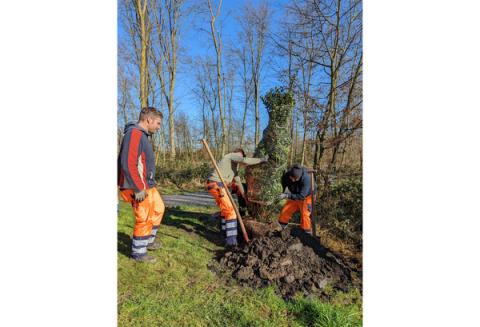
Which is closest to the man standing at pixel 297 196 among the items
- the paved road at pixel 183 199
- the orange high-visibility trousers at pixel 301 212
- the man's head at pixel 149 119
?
the orange high-visibility trousers at pixel 301 212

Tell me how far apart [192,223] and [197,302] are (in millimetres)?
1868

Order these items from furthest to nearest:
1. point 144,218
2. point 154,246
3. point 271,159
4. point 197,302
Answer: point 271,159 → point 154,246 → point 144,218 → point 197,302

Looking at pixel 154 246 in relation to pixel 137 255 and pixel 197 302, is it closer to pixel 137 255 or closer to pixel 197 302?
pixel 137 255

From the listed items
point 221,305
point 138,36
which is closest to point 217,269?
point 221,305

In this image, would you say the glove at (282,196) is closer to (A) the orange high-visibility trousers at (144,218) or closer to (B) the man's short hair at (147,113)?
(A) the orange high-visibility trousers at (144,218)

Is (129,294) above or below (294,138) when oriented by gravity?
below

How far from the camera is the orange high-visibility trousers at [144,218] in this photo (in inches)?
87.1

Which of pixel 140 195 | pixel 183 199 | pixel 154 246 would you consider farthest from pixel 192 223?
pixel 140 195

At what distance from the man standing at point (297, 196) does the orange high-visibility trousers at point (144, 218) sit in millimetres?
1376

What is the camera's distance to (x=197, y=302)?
1.84 metres
